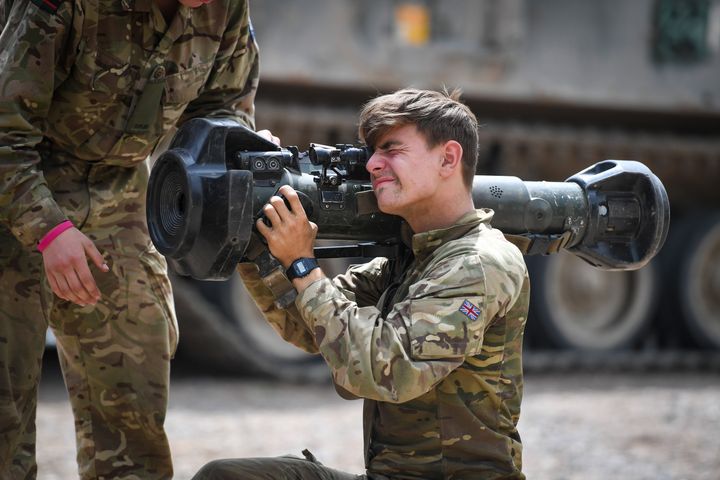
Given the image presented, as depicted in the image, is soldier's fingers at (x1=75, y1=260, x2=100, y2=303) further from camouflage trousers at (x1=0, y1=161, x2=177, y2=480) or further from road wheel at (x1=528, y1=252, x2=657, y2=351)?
road wheel at (x1=528, y1=252, x2=657, y2=351)

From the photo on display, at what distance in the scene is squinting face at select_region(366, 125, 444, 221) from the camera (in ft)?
10.5

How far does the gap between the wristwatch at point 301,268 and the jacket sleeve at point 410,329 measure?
0.04 meters

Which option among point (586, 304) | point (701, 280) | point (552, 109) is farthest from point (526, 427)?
point (701, 280)

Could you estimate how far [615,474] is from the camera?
6168 millimetres

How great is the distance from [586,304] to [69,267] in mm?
8274

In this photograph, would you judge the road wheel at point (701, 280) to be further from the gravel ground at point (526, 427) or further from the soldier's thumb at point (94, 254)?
the soldier's thumb at point (94, 254)

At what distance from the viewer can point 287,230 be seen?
3.10 meters

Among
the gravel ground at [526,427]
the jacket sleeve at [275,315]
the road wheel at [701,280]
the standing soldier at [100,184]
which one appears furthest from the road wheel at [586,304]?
the jacket sleeve at [275,315]

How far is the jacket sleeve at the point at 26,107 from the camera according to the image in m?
3.43

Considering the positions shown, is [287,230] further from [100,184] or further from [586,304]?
[586,304]

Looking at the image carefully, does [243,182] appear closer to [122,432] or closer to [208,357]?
[122,432]

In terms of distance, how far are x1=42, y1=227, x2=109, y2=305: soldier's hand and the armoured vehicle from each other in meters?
5.50

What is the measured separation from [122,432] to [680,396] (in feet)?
19.8

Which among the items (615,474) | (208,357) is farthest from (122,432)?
(208,357)
